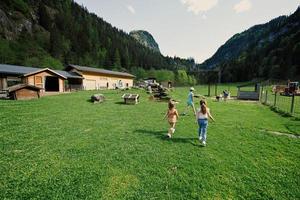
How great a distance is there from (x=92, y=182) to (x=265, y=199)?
4.16 meters

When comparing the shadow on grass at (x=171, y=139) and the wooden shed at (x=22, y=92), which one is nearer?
the shadow on grass at (x=171, y=139)

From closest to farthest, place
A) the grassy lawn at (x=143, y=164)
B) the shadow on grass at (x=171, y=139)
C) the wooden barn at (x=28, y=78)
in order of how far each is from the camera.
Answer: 1. the grassy lawn at (x=143, y=164)
2. the shadow on grass at (x=171, y=139)
3. the wooden barn at (x=28, y=78)

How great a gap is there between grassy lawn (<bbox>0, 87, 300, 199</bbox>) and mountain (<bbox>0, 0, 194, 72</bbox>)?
54509mm

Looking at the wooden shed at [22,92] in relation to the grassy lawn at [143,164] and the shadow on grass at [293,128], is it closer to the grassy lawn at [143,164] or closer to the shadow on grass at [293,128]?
the grassy lawn at [143,164]

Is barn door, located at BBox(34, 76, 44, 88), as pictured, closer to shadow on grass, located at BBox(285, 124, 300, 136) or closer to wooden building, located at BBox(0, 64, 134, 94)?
wooden building, located at BBox(0, 64, 134, 94)

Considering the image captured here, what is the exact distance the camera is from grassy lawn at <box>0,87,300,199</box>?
423cm

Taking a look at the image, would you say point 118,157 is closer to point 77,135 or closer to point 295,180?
point 77,135

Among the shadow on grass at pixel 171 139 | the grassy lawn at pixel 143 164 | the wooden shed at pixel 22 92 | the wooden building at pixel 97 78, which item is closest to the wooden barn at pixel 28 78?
the wooden shed at pixel 22 92

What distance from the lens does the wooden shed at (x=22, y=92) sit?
19.0 m

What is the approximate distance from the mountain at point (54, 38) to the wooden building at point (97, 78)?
42.7ft

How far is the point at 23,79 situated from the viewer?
2806cm

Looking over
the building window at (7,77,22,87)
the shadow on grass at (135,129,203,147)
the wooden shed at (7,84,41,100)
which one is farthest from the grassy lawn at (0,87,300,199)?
the building window at (7,77,22,87)

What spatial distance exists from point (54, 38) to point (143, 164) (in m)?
94.7

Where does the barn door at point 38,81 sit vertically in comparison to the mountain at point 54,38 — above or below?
below
